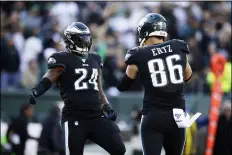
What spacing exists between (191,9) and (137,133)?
4.98 metres

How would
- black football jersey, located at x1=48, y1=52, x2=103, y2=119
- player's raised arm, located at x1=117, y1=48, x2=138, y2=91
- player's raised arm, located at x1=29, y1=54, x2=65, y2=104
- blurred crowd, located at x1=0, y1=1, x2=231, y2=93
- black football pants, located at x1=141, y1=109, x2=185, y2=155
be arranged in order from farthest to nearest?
1. blurred crowd, located at x1=0, y1=1, x2=231, y2=93
2. black football jersey, located at x1=48, y1=52, x2=103, y2=119
3. player's raised arm, located at x1=29, y1=54, x2=65, y2=104
4. player's raised arm, located at x1=117, y1=48, x2=138, y2=91
5. black football pants, located at x1=141, y1=109, x2=185, y2=155

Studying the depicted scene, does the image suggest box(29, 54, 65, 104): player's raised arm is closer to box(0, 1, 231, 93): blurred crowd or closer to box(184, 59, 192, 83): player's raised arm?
box(184, 59, 192, 83): player's raised arm

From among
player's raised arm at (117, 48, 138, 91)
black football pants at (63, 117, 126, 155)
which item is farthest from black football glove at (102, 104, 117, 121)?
Answer: player's raised arm at (117, 48, 138, 91)

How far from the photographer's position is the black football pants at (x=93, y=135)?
28.9 feet

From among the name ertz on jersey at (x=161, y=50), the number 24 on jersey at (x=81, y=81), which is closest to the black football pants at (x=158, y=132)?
the name ertz on jersey at (x=161, y=50)

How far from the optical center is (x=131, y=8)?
19.2 metres

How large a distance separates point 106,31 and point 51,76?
991 cm

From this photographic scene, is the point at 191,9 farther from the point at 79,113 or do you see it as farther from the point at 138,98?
the point at 79,113

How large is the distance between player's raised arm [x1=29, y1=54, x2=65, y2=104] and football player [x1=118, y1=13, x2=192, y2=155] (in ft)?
3.13

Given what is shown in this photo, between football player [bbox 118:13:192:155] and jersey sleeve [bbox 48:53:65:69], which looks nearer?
football player [bbox 118:13:192:155]

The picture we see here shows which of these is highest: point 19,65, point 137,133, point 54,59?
point 54,59

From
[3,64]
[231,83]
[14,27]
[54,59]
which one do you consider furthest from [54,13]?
[54,59]

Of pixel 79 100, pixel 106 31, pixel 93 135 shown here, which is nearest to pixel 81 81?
pixel 79 100

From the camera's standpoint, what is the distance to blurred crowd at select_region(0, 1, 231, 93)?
17234 millimetres
